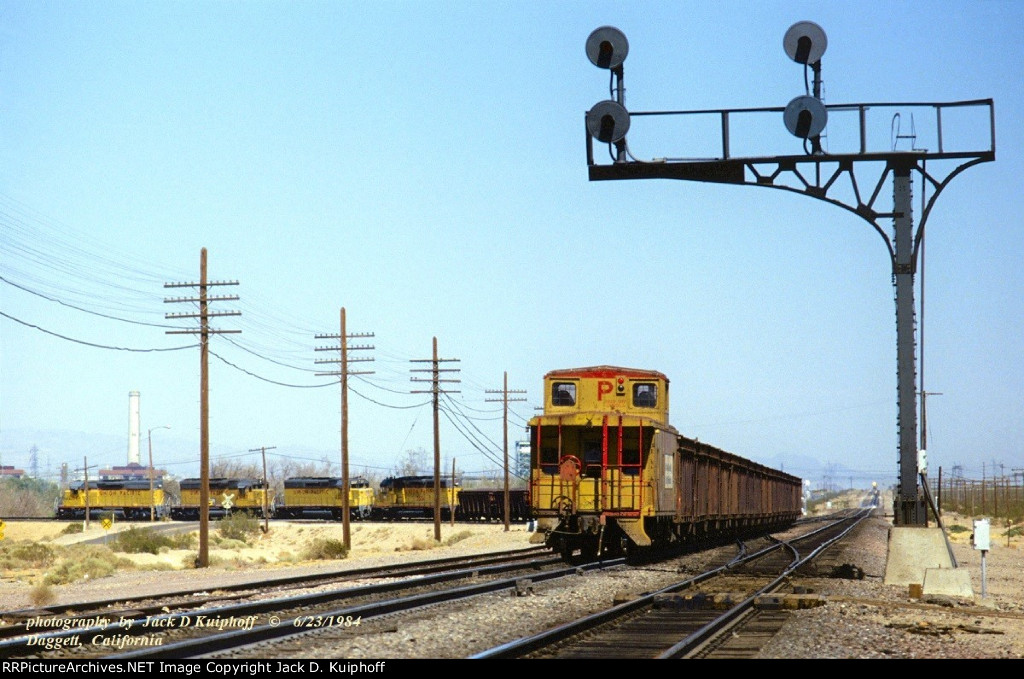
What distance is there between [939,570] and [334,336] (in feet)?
110

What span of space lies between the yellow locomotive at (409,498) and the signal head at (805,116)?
194 ft

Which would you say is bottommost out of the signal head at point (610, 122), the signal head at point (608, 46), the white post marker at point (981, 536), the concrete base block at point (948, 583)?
the concrete base block at point (948, 583)

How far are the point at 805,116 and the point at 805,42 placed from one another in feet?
3.92

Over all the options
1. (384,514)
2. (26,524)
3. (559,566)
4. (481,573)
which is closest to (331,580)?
(481,573)

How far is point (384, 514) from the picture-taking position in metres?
80.8

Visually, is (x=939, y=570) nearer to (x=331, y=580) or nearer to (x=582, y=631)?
(x=582, y=631)

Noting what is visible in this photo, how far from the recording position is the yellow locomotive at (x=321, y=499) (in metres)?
80.9

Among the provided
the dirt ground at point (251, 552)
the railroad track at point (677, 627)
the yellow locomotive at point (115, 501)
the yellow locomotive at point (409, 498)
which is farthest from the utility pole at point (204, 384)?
the yellow locomotive at point (115, 501)

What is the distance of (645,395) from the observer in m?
24.8

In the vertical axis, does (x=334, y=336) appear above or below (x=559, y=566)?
above

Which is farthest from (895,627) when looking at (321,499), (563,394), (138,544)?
(321,499)

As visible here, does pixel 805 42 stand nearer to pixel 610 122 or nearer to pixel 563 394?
pixel 610 122

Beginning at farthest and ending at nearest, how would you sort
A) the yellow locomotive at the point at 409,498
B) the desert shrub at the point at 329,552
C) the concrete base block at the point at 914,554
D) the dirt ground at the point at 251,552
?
1. the yellow locomotive at the point at 409,498
2. the desert shrub at the point at 329,552
3. the dirt ground at the point at 251,552
4. the concrete base block at the point at 914,554

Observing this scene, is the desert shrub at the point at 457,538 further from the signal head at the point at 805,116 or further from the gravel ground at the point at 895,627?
the signal head at the point at 805,116
